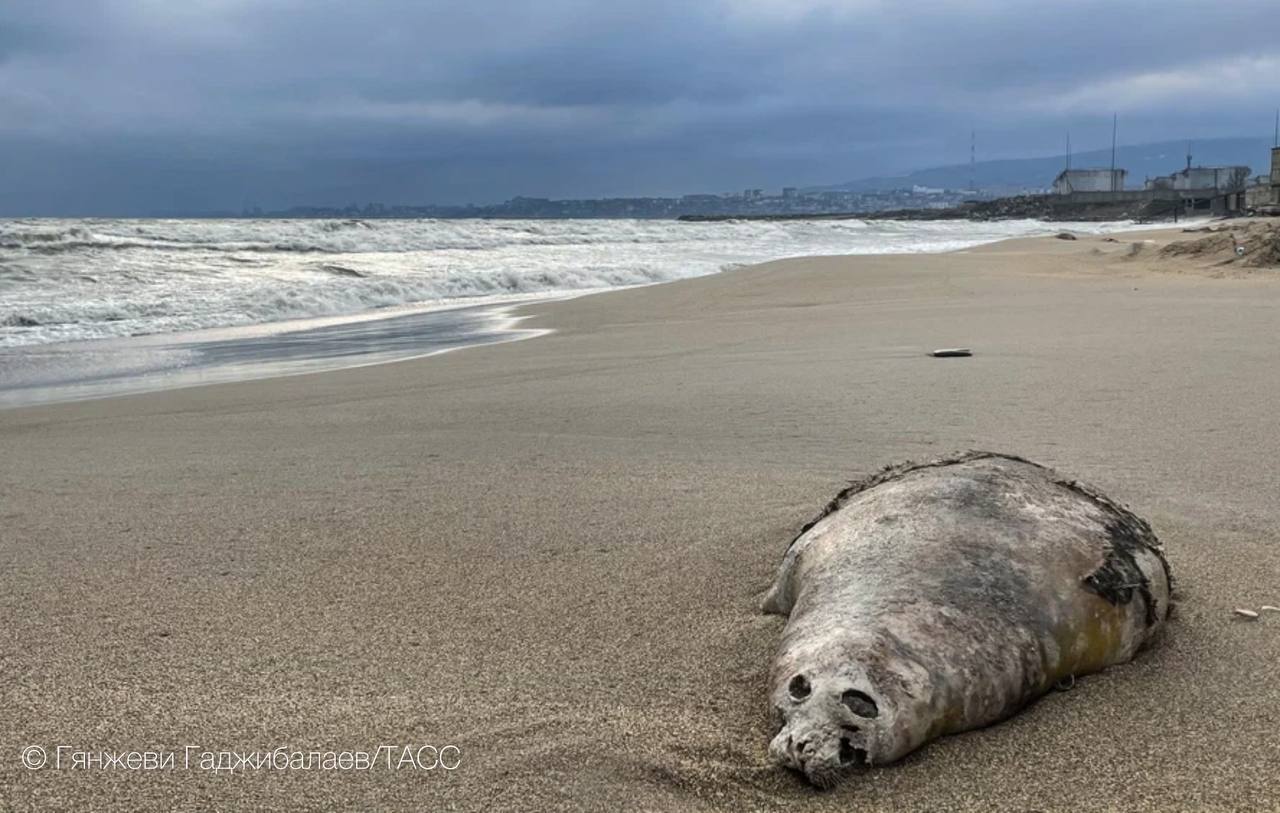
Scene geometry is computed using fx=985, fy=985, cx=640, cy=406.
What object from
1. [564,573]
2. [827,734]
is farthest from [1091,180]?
[827,734]

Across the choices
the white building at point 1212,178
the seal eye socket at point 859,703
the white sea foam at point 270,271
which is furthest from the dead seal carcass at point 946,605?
the white building at point 1212,178

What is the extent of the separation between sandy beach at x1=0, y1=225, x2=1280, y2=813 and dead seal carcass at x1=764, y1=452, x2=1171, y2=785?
70 millimetres

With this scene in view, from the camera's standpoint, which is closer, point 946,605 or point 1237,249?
point 946,605

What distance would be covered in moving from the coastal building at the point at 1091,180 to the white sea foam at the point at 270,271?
64494 mm

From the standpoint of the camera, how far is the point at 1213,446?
411 cm

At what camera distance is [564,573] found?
9.84 ft

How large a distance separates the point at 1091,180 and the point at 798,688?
317 ft

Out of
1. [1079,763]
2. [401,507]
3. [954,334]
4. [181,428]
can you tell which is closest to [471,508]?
[401,507]

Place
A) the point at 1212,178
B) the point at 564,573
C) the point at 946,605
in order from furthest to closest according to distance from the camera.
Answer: the point at 1212,178 < the point at 564,573 < the point at 946,605

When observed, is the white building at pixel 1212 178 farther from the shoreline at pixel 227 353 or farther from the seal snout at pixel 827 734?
the seal snout at pixel 827 734

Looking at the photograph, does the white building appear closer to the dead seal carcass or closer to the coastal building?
the coastal building

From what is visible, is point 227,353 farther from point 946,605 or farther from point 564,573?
point 946,605

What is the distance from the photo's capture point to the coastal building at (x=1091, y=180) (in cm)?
8656

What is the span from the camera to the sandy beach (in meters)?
1.87
